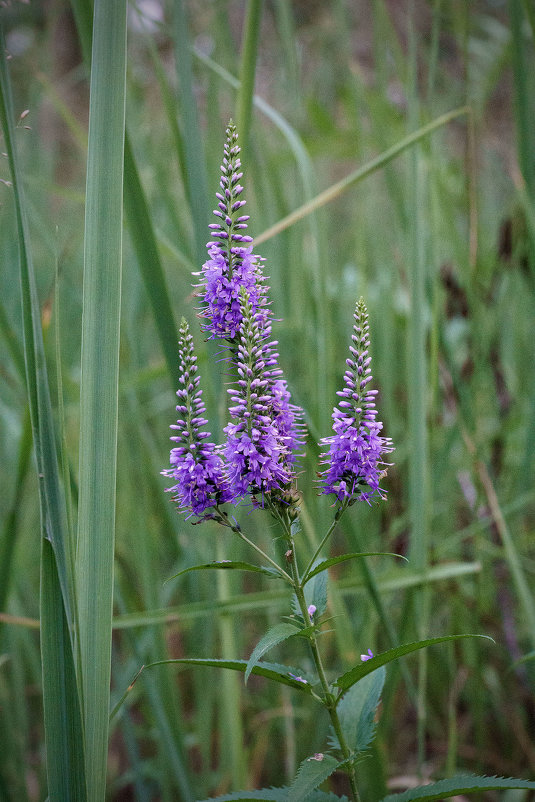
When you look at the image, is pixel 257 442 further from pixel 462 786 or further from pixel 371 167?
pixel 371 167

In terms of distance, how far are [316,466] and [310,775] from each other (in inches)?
20.8

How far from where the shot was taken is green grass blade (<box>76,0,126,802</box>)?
1.03 m

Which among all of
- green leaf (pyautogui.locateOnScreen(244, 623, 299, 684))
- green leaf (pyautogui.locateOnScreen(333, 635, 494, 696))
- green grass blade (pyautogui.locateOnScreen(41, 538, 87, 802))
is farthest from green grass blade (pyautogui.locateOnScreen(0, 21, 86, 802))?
green leaf (pyautogui.locateOnScreen(333, 635, 494, 696))

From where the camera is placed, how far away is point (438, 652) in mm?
2336

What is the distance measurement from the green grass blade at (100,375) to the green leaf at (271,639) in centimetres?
27

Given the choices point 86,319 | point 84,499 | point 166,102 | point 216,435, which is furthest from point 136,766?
point 166,102

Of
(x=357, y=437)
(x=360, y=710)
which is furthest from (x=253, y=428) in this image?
(x=360, y=710)

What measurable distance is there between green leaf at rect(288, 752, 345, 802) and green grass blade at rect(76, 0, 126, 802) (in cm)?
32

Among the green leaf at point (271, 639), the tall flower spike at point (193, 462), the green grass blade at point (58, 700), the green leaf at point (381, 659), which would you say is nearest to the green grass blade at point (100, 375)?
the green grass blade at point (58, 700)

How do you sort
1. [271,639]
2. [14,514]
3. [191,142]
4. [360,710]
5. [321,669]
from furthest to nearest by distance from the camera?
[14,514] → [191,142] → [360,710] → [321,669] → [271,639]

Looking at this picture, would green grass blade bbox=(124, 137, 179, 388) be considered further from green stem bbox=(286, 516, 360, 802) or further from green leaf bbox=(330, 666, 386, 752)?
green leaf bbox=(330, 666, 386, 752)

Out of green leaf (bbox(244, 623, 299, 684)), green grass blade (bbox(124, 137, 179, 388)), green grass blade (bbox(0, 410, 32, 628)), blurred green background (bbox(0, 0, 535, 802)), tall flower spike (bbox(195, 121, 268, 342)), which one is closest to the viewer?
green leaf (bbox(244, 623, 299, 684))

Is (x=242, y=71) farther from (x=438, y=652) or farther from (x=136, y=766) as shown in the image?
(x=438, y=652)

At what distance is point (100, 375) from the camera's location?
1.05 meters
